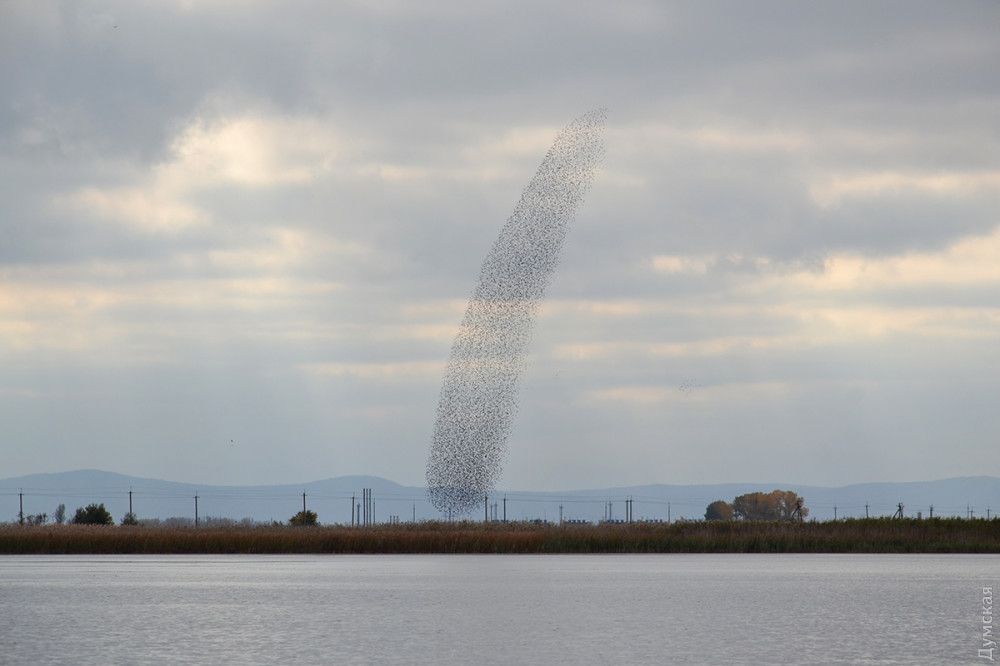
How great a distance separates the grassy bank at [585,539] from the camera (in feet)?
241

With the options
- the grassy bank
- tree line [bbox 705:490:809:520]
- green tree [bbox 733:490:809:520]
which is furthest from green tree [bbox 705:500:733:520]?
the grassy bank

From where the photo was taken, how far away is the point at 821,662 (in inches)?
1057

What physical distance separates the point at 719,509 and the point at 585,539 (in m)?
117

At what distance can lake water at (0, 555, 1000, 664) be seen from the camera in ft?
94.1

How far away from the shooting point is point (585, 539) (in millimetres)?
74312

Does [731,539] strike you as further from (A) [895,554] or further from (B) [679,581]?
(B) [679,581]

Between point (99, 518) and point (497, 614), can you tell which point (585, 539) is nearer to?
point (497, 614)

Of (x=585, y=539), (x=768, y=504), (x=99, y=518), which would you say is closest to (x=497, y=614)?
(x=585, y=539)

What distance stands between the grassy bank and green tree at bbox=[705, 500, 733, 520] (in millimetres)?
98380

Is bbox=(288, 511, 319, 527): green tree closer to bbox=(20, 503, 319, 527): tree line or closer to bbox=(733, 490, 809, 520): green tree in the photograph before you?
bbox=(20, 503, 319, 527): tree line

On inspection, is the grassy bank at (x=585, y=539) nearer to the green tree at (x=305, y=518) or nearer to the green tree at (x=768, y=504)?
the green tree at (x=305, y=518)

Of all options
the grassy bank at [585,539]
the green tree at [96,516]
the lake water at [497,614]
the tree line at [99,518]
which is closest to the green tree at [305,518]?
the tree line at [99,518]

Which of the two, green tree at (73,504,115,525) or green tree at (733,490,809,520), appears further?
green tree at (733,490,809,520)

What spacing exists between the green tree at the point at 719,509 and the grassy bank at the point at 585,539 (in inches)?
3873
